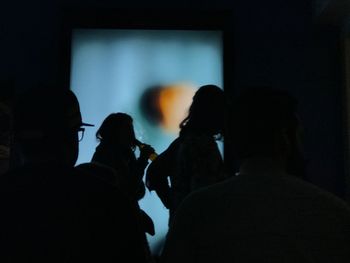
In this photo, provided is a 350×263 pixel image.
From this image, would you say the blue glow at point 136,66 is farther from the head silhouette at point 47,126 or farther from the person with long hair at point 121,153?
the head silhouette at point 47,126

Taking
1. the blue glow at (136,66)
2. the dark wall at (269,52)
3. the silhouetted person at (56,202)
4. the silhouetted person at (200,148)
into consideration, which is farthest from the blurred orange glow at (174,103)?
the silhouetted person at (56,202)

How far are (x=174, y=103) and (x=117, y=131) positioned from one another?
3.42 ft

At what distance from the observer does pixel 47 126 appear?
3.68 feet

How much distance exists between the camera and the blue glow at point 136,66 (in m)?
3.42

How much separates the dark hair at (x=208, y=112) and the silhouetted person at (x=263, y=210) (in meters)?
0.88

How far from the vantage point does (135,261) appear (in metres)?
1.10

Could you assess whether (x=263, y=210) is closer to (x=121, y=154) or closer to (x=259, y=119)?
(x=259, y=119)

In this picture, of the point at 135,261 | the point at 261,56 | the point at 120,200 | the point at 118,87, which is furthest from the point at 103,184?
the point at 261,56

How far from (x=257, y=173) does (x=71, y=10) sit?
270cm

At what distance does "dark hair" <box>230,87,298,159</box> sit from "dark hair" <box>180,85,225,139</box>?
88 cm

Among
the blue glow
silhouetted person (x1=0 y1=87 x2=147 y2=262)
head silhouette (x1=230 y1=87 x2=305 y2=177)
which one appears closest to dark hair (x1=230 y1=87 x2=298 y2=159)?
head silhouette (x1=230 y1=87 x2=305 y2=177)

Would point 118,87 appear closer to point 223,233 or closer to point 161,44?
point 161,44

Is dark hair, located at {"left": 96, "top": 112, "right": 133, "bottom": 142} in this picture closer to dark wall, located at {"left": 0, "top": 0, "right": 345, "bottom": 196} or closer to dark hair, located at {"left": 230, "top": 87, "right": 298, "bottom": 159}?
dark wall, located at {"left": 0, "top": 0, "right": 345, "bottom": 196}

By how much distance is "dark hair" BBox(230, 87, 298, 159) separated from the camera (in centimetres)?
106
